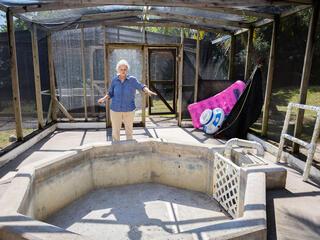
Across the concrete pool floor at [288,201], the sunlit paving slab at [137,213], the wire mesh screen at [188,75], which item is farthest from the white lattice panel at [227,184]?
the wire mesh screen at [188,75]

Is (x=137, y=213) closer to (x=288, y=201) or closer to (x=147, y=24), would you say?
(x=288, y=201)

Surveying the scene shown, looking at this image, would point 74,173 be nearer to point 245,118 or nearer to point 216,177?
point 216,177

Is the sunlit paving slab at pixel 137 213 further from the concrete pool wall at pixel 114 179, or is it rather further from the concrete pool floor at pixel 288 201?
the concrete pool floor at pixel 288 201

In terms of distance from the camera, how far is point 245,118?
5.62 metres

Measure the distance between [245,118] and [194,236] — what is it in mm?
4252

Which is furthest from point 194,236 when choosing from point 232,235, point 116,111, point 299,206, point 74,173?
point 116,111

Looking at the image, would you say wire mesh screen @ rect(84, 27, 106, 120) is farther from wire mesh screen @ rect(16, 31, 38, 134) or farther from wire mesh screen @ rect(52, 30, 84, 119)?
wire mesh screen @ rect(16, 31, 38, 134)

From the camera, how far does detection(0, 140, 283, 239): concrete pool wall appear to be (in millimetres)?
1831

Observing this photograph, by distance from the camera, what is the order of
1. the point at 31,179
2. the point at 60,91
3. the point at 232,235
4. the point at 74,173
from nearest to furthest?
1. the point at 232,235
2. the point at 31,179
3. the point at 74,173
4. the point at 60,91

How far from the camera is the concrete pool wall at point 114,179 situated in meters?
1.83

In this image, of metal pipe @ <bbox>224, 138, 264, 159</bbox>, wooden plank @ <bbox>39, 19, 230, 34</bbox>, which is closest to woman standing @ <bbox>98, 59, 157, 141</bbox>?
metal pipe @ <bbox>224, 138, 264, 159</bbox>

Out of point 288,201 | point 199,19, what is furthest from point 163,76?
point 288,201

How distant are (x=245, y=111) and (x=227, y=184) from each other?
265 cm

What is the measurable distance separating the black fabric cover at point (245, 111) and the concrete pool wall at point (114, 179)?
6.50ft
